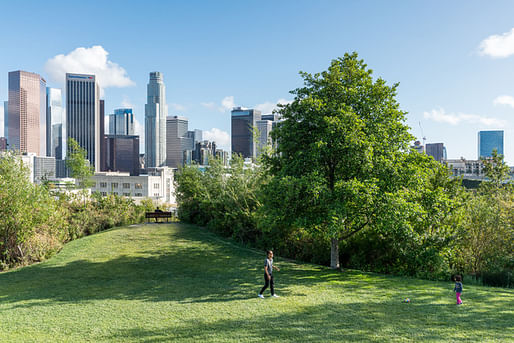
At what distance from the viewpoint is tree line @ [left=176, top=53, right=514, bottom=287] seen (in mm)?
13594

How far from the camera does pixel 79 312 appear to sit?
1016 cm

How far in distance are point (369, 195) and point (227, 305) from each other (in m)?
6.50

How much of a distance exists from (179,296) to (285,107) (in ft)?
31.9

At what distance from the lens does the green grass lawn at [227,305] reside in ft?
28.0

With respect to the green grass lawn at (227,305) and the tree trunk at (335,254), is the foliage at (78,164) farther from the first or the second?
the tree trunk at (335,254)

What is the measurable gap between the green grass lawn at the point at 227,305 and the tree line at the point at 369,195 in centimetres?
211

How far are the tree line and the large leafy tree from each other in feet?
0.15

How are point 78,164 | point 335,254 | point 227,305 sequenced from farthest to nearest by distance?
1. point 78,164
2. point 335,254
3. point 227,305

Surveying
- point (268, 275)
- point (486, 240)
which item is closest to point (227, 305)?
point (268, 275)

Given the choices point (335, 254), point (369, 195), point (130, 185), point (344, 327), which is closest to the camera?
point (344, 327)

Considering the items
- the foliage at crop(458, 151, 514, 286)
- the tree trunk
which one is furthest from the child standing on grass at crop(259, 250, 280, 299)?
the foliage at crop(458, 151, 514, 286)

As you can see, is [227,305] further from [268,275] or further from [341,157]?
[341,157]

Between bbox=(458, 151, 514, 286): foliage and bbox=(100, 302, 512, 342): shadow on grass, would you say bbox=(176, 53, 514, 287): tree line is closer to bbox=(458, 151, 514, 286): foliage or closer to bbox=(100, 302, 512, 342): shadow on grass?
bbox=(458, 151, 514, 286): foliage

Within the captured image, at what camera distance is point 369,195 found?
1269 centimetres
